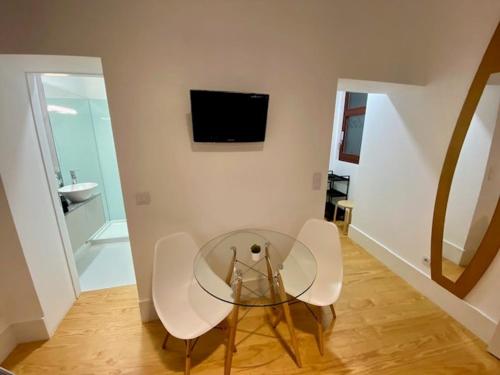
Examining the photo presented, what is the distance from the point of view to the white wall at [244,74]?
1.35 m

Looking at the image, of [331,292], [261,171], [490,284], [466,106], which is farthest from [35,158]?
[490,284]

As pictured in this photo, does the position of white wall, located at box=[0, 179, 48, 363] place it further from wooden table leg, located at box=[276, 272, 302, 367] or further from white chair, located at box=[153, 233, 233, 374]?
wooden table leg, located at box=[276, 272, 302, 367]

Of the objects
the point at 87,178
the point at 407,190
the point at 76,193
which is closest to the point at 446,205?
the point at 407,190

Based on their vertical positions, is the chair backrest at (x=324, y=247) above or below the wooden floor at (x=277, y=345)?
above

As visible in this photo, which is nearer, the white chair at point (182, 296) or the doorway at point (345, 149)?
the white chair at point (182, 296)

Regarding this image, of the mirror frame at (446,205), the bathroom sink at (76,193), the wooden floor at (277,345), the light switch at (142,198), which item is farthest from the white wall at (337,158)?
the bathroom sink at (76,193)

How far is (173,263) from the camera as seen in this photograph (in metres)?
1.64

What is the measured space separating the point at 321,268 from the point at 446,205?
1.24 metres

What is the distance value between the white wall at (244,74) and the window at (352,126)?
1.63m

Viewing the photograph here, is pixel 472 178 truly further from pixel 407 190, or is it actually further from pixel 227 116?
pixel 227 116

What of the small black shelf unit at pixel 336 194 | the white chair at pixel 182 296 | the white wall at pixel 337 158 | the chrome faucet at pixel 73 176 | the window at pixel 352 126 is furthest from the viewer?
the small black shelf unit at pixel 336 194

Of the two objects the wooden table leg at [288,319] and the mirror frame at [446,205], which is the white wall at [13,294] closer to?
the wooden table leg at [288,319]

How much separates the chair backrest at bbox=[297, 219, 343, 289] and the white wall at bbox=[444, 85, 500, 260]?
1022mm

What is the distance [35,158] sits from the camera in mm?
1651
